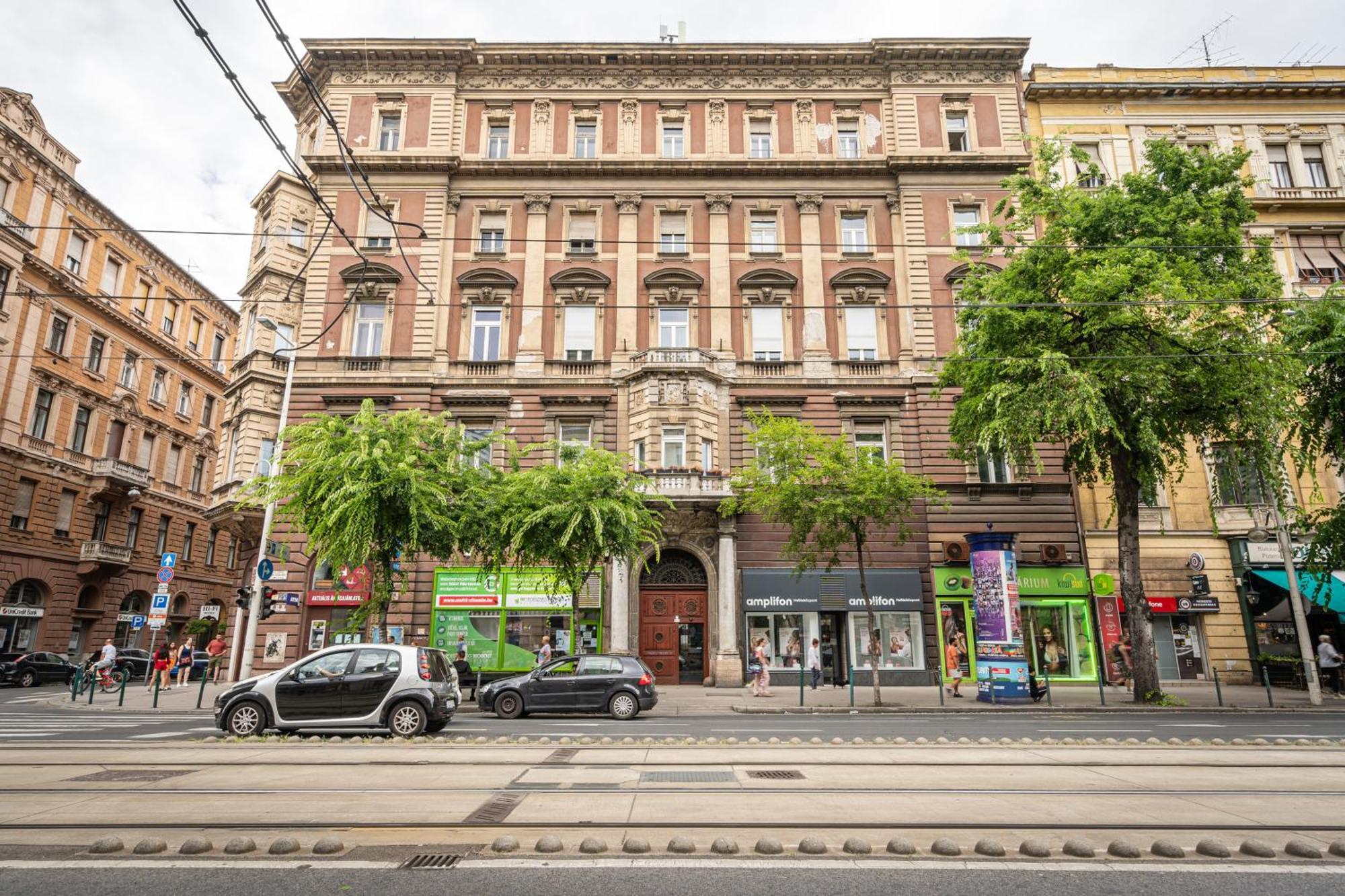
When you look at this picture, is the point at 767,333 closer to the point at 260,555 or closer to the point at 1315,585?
the point at 260,555

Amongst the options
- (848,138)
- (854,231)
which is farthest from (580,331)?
(848,138)

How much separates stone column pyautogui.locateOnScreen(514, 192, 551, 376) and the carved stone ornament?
978 cm

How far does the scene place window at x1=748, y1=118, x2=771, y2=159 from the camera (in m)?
30.2

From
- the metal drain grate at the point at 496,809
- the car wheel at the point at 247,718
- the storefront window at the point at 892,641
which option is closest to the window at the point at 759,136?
the storefront window at the point at 892,641

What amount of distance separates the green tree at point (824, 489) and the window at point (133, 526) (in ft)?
111

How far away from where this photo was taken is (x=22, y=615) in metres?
31.8

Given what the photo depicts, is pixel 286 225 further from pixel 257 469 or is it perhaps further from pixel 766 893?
pixel 766 893

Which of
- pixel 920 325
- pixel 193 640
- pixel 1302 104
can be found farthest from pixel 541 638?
pixel 1302 104

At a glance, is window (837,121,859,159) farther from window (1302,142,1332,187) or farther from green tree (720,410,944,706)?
window (1302,142,1332,187)

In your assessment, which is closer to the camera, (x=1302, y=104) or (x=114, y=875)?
(x=114, y=875)

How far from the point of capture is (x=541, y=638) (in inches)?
994

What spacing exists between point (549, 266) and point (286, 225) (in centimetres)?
1128

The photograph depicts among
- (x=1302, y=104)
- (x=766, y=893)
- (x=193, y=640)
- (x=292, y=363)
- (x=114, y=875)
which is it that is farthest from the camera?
(x=193, y=640)

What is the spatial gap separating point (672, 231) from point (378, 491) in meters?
16.7
